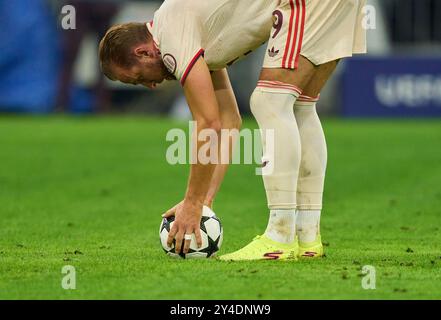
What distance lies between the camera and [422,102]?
25.1m

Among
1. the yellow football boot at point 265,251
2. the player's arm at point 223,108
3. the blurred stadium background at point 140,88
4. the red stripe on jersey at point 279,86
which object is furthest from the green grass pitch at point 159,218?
the blurred stadium background at point 140,88

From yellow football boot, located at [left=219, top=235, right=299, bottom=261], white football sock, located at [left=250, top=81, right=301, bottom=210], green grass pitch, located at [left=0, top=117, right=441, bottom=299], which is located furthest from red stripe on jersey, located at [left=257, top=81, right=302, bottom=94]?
green grass pitch, located at [left=0, top=117, right=441, bottom=299]

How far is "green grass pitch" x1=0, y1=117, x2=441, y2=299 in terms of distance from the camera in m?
5.70

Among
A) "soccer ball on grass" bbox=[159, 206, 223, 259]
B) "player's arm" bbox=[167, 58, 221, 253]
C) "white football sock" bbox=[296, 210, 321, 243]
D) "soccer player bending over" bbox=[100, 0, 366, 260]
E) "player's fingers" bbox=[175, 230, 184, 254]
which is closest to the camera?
"player's arm" bbox=[167, 58, 221, 253]

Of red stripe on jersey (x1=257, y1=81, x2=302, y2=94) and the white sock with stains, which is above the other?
red stripe on jersey (x1=257, y1=81, x2=302, y2=94)

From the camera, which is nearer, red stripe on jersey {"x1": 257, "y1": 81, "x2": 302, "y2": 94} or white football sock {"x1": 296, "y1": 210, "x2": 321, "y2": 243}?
red stripe on jersey {"x1": 257, "y1": 81, "x2": 302, "y2": 94}

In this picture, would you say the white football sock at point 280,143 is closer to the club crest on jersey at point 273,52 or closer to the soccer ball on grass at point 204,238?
the club crest on jersey at point 273,52

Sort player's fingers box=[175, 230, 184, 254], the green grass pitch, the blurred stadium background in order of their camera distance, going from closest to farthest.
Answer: the green grass pitch → player's fingers box=[175, 230, 184, 254] → the blurred stadium background

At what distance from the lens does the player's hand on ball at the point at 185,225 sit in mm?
6477

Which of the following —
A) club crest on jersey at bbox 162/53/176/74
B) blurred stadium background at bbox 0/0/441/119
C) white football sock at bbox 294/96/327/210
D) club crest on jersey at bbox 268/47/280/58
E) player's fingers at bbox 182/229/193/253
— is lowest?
player's fingers at bbox 182/229/193/253

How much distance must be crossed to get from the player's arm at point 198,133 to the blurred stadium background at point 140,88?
1873cm

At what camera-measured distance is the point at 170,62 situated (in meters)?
6.34

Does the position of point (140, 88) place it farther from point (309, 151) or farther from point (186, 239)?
point (186, 239)

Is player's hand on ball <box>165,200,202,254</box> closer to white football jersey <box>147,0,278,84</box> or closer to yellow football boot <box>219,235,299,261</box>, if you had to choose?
yellow football boot <box>219,235,299,261</box>
